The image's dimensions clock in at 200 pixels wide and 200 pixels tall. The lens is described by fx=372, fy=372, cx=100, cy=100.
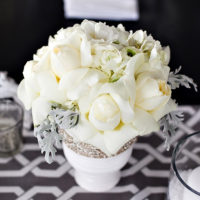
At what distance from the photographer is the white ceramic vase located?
653 millimetres

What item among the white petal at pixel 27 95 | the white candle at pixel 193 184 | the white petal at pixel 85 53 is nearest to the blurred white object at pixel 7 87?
the white petal at pixel 27 95

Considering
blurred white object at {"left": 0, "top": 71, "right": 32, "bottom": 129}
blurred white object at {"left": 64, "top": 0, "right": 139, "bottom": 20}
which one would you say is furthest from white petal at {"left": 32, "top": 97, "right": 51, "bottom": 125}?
blurred white object at {"left": 64, "top": 0, "right": 139, "bottom": 20}

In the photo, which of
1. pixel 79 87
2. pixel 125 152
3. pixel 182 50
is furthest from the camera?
pixel 182 50

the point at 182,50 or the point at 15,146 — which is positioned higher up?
the point at 182,50

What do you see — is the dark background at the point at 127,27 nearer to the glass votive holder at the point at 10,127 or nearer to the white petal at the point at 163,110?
the glass votive holder at the point at 10,127

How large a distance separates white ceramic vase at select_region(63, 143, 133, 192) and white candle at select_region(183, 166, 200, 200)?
0.12 metres

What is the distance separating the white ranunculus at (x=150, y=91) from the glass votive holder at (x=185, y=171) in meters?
0.13

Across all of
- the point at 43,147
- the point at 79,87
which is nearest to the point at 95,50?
the point at 79,87

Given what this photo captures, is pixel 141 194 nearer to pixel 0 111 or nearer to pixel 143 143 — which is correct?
pixel 143 143

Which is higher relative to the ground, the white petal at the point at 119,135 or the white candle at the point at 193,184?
the white petal at the point at 119,135

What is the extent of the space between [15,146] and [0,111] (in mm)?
89

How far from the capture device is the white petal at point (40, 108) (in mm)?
562

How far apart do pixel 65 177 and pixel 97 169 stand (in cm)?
11

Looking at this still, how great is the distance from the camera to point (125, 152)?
0.67 metres
